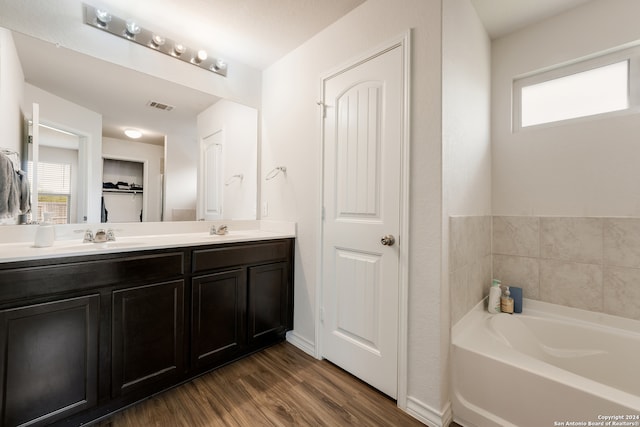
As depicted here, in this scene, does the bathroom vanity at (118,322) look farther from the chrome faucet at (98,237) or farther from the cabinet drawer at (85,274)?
the chrome faucet at (98,237)

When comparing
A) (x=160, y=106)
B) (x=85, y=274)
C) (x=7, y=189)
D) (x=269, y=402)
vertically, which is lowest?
(x=269, y=402)

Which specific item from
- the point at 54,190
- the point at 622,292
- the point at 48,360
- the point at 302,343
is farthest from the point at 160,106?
the point at 622,292

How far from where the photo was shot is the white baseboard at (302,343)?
2039 mm

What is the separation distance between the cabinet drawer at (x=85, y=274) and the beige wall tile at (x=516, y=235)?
92.1 inches

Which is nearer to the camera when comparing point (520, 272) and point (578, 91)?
point (578, 91)

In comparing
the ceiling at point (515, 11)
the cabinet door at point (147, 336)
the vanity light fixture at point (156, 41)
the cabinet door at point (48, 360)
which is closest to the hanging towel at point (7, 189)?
the cabinet door at point (48, 360)

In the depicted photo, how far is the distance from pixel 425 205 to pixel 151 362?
1768mm

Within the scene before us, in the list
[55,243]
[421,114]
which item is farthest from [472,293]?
[55,243]

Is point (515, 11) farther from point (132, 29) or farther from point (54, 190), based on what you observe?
point (54, 190)

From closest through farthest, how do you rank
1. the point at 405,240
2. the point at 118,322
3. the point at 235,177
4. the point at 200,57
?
the point at 118,322, the point at 405,240, the point at 200,57, the point at 235,177

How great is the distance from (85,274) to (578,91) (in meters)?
3.20

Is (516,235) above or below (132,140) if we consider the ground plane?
below

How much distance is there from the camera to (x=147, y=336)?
1.47 metres

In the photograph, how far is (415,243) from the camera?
1461 mm
